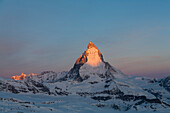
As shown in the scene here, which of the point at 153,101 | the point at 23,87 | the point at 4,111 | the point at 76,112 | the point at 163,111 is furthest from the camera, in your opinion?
the point at 23,87

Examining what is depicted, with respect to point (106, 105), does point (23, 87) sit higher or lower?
higher

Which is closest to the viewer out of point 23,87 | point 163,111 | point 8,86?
point 163,111

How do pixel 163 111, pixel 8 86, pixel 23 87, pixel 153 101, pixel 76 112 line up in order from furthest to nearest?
1. pixel 23 87
2. pixel 8 86
3. pixel 153 101
4. pixel 163 111
5. pixel 76 112

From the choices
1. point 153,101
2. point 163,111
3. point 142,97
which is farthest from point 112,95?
point 163,111

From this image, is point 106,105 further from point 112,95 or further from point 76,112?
point 76,112

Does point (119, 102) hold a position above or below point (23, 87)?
below

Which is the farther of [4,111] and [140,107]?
[140,107]

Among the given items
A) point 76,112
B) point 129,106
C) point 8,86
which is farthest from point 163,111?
point 8,86

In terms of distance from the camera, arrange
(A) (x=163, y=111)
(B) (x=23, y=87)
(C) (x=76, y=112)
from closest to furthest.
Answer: (C) (x=76, y=112) → (A) (x=163, y=111) → (B) (x=23, y=87)

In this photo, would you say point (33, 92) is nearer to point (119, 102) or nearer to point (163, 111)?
point (119, 102)
